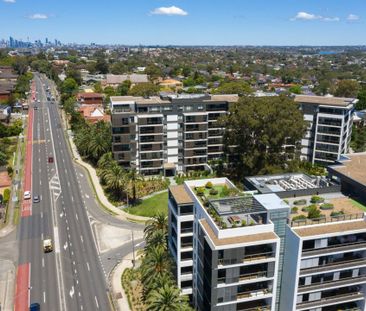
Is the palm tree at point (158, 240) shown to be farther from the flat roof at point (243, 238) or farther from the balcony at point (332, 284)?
the balcony at point (332, 284)

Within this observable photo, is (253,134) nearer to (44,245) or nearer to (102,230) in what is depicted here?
(102,230)

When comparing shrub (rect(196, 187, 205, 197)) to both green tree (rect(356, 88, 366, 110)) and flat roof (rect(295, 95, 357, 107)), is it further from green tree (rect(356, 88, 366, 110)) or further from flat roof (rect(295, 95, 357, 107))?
green tree (rect(356, 88, 366, 110))

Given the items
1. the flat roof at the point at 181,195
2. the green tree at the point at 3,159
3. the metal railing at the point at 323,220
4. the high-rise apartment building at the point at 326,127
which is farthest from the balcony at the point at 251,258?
the green tree at the point at 3,159

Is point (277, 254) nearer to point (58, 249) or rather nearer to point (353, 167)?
point (353, 167)

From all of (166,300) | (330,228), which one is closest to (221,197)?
(330,228)

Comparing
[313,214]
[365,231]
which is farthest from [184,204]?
[365,231]
